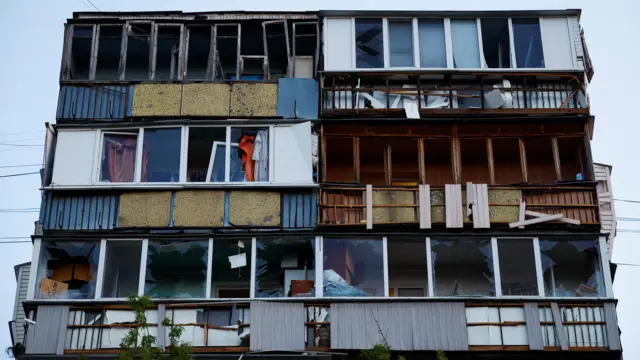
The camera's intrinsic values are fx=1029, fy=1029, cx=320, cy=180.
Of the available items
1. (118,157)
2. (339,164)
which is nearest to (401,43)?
(339,164)

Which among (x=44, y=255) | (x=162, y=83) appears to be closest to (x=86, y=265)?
(x=44, y=255)

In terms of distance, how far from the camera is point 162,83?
26.9 metres

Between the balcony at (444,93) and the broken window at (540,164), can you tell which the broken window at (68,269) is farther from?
the broken window at (540,164)

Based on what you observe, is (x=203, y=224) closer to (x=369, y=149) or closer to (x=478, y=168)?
(x=369, y=149)

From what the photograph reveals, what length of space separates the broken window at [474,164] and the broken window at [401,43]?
9.02ft

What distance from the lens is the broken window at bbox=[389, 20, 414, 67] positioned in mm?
27003

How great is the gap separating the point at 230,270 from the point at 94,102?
18.5ft

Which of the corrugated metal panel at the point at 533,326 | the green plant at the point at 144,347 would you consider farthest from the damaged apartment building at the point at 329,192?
the green plant at the point at 144,347

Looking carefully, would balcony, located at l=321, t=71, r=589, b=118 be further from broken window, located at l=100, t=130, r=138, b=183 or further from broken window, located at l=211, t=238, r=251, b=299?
broken window, located at l=100, t=130, r=138, b=183

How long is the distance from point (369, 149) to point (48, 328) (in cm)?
915

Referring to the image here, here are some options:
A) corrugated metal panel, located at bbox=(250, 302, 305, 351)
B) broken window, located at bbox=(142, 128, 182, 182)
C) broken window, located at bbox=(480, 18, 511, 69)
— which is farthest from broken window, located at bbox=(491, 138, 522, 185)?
broken window, located at bbox=(142, 128, 182, 182)

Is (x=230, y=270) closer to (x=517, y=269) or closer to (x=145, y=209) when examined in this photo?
(x=145, y=209)

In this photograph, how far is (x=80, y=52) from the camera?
28.2 metres

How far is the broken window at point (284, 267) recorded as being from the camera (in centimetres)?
2511
